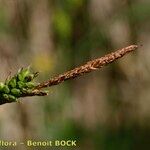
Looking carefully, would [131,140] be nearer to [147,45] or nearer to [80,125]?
[80,125]

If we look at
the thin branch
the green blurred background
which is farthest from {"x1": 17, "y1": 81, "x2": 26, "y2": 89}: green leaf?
the green blurred background

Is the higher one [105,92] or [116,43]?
[116,43]

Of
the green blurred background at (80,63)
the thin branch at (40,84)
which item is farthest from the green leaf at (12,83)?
the green blurred background at (80,63)

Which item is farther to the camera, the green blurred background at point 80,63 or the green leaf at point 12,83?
the green blurred background at point 80,63

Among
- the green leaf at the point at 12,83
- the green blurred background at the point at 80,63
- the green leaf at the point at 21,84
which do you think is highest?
the green blurred background at the point at 80,63

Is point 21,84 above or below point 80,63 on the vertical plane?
below

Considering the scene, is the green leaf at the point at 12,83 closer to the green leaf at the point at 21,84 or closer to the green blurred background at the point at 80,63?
the green leaf at the point at 21,84

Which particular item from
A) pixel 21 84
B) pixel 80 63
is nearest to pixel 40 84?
pixel 21 84

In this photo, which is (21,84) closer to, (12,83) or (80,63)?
(12,83)

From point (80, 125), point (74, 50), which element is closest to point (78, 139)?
point (80, 125)
